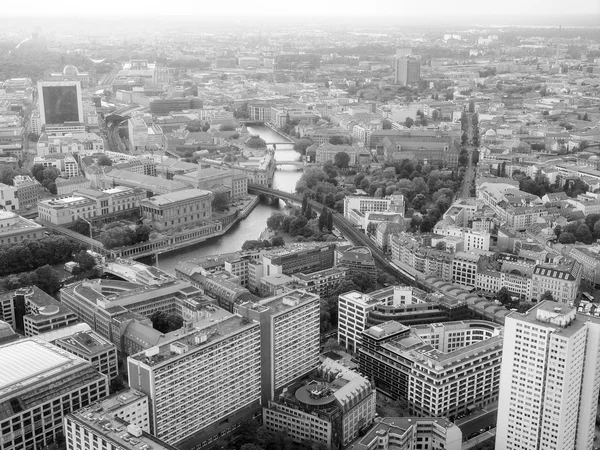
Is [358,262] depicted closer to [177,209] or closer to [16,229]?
[177,209]

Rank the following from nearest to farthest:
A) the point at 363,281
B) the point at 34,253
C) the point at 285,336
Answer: the point at 285,336, the point at 363,281, the point at 34,253

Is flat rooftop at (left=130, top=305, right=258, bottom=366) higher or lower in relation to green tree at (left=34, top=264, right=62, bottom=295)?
higher

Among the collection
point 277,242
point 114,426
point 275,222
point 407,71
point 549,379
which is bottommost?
point 275,222

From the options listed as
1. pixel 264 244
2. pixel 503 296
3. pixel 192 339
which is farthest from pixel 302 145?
pixel 192 339

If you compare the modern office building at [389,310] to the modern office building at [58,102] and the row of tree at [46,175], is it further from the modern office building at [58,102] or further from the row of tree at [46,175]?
the modern office building at [58,102]

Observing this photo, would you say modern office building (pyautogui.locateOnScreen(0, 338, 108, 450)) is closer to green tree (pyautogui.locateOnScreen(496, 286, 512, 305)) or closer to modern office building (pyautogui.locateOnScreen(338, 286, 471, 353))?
modern office building (pyautogui.locateOnScreen(338, 286, 471, 353))

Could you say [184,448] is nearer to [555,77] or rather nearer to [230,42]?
[555,77]

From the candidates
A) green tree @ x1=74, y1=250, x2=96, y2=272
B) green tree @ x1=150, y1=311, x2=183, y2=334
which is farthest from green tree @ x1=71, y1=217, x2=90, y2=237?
green tree @ x1=150, y1=311, x2=183, y2=334
